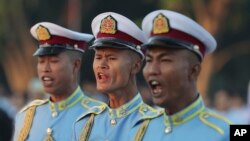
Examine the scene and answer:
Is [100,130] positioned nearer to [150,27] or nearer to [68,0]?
[150,27]

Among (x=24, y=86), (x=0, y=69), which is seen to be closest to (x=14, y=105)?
(x=24, y=86)

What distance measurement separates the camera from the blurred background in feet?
79.0

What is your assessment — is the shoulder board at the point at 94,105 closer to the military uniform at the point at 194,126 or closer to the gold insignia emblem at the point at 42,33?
the gold insignia emblem at the point at 42,33

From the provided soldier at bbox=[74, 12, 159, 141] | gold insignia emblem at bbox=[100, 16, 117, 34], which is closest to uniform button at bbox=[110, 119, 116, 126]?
soldier at bbox=[74, 12, 159, 141]

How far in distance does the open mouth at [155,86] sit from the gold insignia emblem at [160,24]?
1.23 feet

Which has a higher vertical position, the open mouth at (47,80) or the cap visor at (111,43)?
the cap visor at (111,43)

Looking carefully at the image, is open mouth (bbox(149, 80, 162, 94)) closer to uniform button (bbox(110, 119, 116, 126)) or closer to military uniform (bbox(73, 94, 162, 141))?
military uniform (bbox(73, 94, 162, 141))

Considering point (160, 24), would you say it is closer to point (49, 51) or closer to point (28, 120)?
point (49, 51)

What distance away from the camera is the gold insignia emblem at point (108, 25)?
305 inches

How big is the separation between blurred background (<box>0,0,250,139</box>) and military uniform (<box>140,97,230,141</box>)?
1571cm

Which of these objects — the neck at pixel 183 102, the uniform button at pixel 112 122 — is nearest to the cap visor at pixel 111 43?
the uniform button at pixel 112 122

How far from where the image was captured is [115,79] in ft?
24.8

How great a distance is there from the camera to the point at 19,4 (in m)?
27.6

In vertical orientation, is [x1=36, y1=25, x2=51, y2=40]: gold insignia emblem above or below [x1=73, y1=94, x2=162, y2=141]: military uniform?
above
